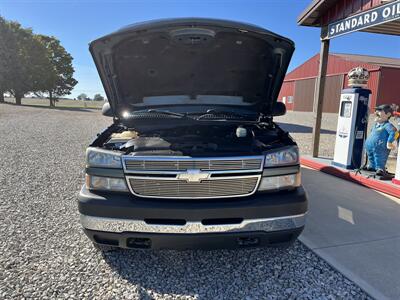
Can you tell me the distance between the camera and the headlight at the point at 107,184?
89.0 inches

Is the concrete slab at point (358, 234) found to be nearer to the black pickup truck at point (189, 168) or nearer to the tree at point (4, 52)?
the black pickup truck at point (189, 168)

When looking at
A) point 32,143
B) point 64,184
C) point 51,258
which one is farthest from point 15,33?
point 51,258

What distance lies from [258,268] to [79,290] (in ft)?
4.99

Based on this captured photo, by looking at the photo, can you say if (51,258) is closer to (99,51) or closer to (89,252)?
→ (89,252)

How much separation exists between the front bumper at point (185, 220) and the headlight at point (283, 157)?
0.29 m

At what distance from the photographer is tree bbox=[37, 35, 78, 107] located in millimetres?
39375

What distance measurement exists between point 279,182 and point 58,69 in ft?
151

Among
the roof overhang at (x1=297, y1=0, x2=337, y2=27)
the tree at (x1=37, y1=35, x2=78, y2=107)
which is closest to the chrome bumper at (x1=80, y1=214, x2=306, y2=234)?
the roof overhang at (x1=297, y1=0, x2=337, y2=27)

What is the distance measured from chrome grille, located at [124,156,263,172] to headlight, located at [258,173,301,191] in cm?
26

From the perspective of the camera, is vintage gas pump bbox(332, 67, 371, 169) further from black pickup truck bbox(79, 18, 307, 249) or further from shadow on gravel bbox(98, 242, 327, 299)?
shadow on gravel bbox(98, 242, 327, 299)

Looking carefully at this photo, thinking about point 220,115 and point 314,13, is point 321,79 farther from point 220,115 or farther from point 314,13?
point 220,115

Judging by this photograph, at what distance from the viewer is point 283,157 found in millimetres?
2375

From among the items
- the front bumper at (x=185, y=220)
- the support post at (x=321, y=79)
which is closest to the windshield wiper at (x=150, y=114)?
the front bumper at (x=185, y=220)

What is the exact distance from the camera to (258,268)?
8.46 ft
